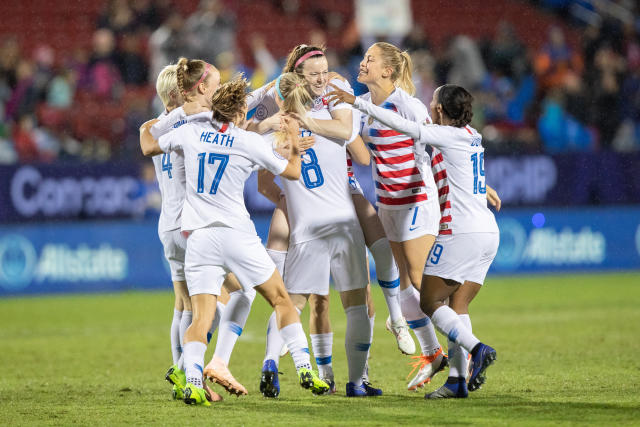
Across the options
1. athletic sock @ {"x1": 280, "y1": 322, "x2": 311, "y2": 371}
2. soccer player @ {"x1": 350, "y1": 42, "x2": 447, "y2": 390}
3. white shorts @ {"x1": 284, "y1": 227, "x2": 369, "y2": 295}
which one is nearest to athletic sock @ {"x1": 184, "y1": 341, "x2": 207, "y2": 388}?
athletic sock @ {"x1": 280, "y1": 322, "x2": 311, "y2": 371}

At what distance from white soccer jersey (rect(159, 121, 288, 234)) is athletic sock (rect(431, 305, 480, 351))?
4.62 feet

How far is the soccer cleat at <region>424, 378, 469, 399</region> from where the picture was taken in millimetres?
6934

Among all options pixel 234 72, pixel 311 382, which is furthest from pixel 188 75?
pixel 234 72

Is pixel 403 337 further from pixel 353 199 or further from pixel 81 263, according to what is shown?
pixel 81 263

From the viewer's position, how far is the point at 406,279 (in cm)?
778

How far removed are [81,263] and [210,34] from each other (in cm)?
462

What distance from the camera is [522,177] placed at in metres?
17.0

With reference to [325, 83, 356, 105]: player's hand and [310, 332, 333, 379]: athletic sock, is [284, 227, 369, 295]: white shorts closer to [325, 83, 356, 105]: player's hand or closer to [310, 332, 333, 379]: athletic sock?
[310, 332, 333, 379]: athletic sock

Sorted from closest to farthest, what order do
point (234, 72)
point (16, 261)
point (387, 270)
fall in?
point (387, 270)
point (16, 261)
point (234, 72)

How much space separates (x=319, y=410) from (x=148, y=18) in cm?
1297

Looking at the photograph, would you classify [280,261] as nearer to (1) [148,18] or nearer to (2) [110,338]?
(2) [110,338]

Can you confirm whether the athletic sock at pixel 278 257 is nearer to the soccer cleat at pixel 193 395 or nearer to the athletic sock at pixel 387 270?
the athletic sock at pixel 387 270

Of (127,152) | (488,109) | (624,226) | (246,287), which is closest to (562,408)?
(246,287)

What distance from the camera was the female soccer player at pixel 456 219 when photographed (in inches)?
269
